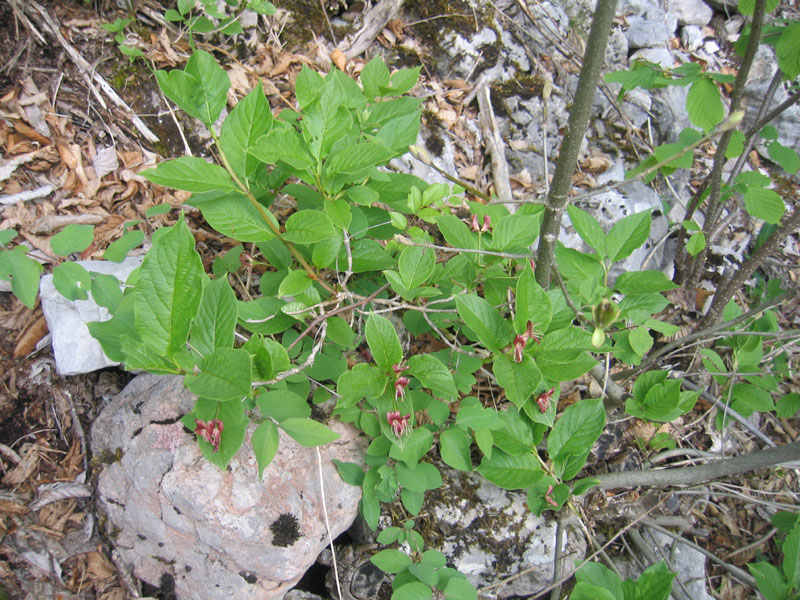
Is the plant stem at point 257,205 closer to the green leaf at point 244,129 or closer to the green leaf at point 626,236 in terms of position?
the green leaf at point 244,129

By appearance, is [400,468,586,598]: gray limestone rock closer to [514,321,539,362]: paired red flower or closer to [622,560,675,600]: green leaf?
[622,560,675,600]: green leaf

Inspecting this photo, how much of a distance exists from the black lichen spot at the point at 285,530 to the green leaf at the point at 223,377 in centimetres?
93

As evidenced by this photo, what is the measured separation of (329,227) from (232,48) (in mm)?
2280

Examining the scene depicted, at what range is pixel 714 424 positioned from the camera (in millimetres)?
3070

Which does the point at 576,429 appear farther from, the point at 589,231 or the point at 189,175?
the point at 189,175

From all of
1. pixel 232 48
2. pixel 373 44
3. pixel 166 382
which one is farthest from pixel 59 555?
pixel 373 44

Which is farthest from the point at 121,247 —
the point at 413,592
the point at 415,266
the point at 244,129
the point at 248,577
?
the point at 413,592

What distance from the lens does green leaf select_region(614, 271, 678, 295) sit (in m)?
1.87

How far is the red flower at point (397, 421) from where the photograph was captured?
5.92ft

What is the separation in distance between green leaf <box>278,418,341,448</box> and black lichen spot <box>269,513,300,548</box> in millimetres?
642

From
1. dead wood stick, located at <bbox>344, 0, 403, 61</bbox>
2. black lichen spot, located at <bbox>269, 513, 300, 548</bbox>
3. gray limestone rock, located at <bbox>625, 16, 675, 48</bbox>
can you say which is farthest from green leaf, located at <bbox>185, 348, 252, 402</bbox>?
gray limestone rock, located at <bbox>625, 16, 675, 48</bbox>

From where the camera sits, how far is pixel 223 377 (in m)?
1.33

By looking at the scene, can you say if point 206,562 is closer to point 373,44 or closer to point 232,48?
point 232,48

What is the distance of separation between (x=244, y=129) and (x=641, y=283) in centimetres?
161
